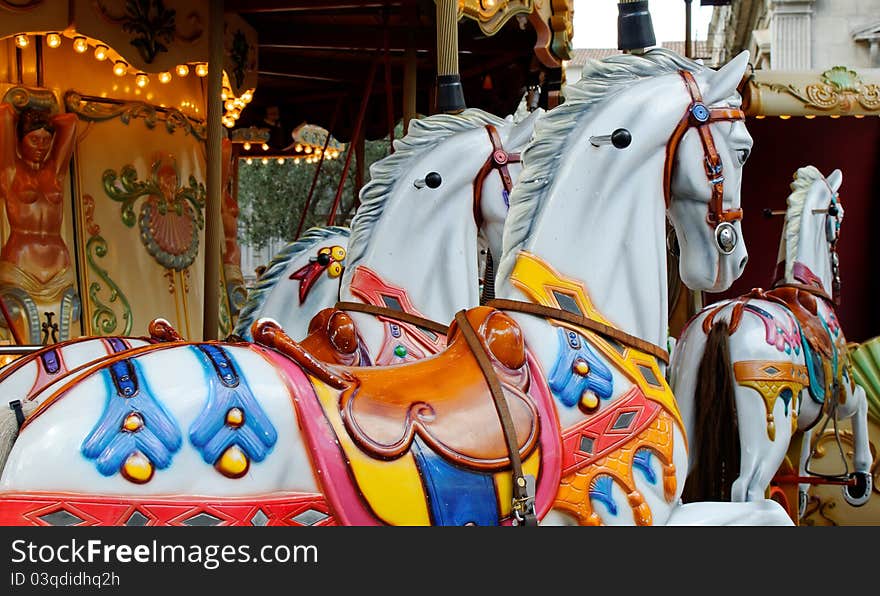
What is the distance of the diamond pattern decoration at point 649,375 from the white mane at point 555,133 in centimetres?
42

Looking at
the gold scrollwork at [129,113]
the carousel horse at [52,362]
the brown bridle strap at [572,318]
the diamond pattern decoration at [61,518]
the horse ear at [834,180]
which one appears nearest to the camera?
the diamond pattern decoration at [61,518]

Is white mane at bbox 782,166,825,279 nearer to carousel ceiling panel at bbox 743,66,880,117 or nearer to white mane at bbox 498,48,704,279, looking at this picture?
carousel ceiling panel at bbox 743,66,880,117

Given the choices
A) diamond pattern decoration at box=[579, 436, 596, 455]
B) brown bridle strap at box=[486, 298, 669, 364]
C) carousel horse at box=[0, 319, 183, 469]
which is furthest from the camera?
carousel horse at box=[0, 319, 183, 469]

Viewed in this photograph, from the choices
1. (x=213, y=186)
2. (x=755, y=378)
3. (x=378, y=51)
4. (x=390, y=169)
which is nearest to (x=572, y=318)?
(x=390, y=169)

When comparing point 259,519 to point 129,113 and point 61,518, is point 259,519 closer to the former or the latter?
point 61,518

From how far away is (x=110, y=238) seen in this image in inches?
249

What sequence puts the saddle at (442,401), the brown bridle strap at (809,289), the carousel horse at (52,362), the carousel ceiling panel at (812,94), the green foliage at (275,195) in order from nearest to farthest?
the saddle at (442,401)
the carousel horse at (52,362)
the brown bridle strap at (809,289)
the carousel ceiling panel at (812,94)
the green foliage at (275,195)

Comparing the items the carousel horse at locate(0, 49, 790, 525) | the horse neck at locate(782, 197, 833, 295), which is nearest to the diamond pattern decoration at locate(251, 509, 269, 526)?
the carousel horse at locate(0, 49, 790, 525)

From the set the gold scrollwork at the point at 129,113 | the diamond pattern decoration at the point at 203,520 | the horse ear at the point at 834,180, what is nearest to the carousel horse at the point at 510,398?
the diamond pattern decoration at the point at 203,520

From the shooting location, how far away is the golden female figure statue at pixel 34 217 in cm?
568

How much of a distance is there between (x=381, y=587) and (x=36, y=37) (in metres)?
5.00

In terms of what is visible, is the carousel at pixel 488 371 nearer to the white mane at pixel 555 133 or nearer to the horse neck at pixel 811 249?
the white mane at pixel 555 133

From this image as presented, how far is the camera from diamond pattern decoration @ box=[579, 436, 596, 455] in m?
2.33

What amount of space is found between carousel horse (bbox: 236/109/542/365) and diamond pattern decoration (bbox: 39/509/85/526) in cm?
180
